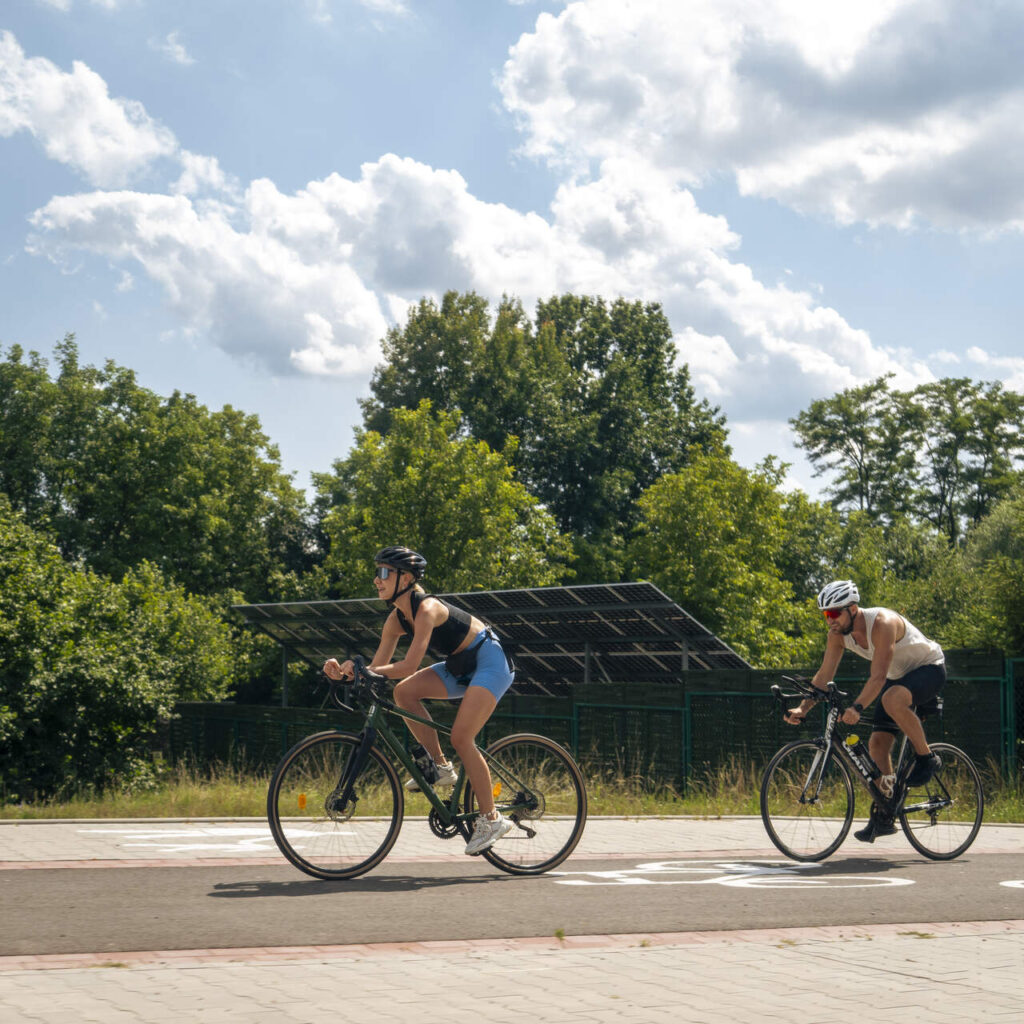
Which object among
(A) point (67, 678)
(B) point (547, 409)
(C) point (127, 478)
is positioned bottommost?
(A) point (67, 678)

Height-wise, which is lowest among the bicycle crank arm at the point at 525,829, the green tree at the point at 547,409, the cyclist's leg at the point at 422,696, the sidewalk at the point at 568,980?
the sidewalk at the point at 568,980

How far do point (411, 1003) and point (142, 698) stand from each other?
21079 mm

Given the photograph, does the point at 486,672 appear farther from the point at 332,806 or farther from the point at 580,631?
the point at 580,631

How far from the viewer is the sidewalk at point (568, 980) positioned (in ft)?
14.8

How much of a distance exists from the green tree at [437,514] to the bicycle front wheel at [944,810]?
3559 centimetres

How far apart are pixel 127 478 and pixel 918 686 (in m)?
46.7

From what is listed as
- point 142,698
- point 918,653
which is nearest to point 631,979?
point 918,653

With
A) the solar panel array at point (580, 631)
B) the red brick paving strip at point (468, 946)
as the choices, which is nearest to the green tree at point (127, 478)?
the solar panel array at point (580, 631)

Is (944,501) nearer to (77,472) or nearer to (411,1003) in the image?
(77,472)

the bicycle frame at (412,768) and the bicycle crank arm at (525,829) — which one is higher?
the bicycle frame at (412,768)

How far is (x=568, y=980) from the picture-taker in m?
5.11

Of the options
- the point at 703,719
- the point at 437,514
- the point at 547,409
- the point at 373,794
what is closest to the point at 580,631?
the point at 703,719

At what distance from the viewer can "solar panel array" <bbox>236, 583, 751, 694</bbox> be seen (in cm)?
2356

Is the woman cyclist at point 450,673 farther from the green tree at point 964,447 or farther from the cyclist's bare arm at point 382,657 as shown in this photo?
the green tree at point 964,447
